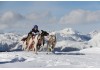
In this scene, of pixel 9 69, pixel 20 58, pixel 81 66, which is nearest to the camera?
pixel 9 69

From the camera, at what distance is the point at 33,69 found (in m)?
16.7

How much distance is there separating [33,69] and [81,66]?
2444 millimetres

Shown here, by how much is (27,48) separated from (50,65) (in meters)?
11.8

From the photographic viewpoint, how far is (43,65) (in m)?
18.0

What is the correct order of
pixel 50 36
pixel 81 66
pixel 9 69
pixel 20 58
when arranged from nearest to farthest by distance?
pixel 9 69 < pixel 81 66 < pixel 20 58 < pixel 50 36

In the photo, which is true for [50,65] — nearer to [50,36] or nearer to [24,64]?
[24,64]

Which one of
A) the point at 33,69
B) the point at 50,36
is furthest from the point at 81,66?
the point at 50,36

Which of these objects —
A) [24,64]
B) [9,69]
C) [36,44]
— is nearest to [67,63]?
[24,64]

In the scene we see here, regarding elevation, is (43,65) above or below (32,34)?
below

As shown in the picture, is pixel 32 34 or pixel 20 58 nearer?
pixel 20 58

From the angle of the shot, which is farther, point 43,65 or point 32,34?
point 32,34

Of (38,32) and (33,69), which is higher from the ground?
(38,32)

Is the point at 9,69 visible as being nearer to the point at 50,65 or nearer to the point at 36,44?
the point at 50,65

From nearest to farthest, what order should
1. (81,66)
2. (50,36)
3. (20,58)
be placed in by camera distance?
(81,66)
(20,58)
(50,36)
